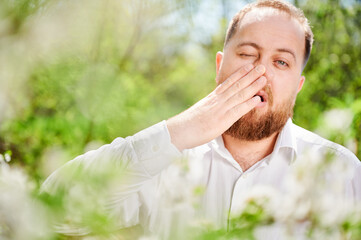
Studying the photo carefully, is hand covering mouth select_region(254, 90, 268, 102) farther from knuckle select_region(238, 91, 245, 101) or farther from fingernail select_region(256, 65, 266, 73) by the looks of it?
knuckle select_region(238, 91, 245, 101)

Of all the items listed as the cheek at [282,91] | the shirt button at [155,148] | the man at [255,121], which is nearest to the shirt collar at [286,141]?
the man at [255,121]

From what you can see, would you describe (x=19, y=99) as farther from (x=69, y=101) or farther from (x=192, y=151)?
(x=192, y=151)

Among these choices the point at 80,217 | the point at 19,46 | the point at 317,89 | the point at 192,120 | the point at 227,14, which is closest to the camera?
the point at 80,217

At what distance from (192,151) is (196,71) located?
6.28 metres

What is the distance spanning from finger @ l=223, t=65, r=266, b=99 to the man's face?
0.36 ft

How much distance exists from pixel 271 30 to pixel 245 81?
0.39 m

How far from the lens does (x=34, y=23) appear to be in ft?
4.83

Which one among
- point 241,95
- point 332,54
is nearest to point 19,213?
point 241,95

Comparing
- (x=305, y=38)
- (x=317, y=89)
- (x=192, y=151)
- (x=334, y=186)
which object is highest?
(x=305, y=38)

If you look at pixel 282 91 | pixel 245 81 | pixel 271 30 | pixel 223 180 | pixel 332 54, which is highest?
pixel 271 30

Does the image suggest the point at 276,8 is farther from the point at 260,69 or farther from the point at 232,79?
the point at 232,79

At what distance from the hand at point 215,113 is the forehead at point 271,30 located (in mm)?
274

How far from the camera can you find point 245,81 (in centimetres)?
119

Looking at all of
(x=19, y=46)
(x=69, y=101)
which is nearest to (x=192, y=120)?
(x=19, y=46)
